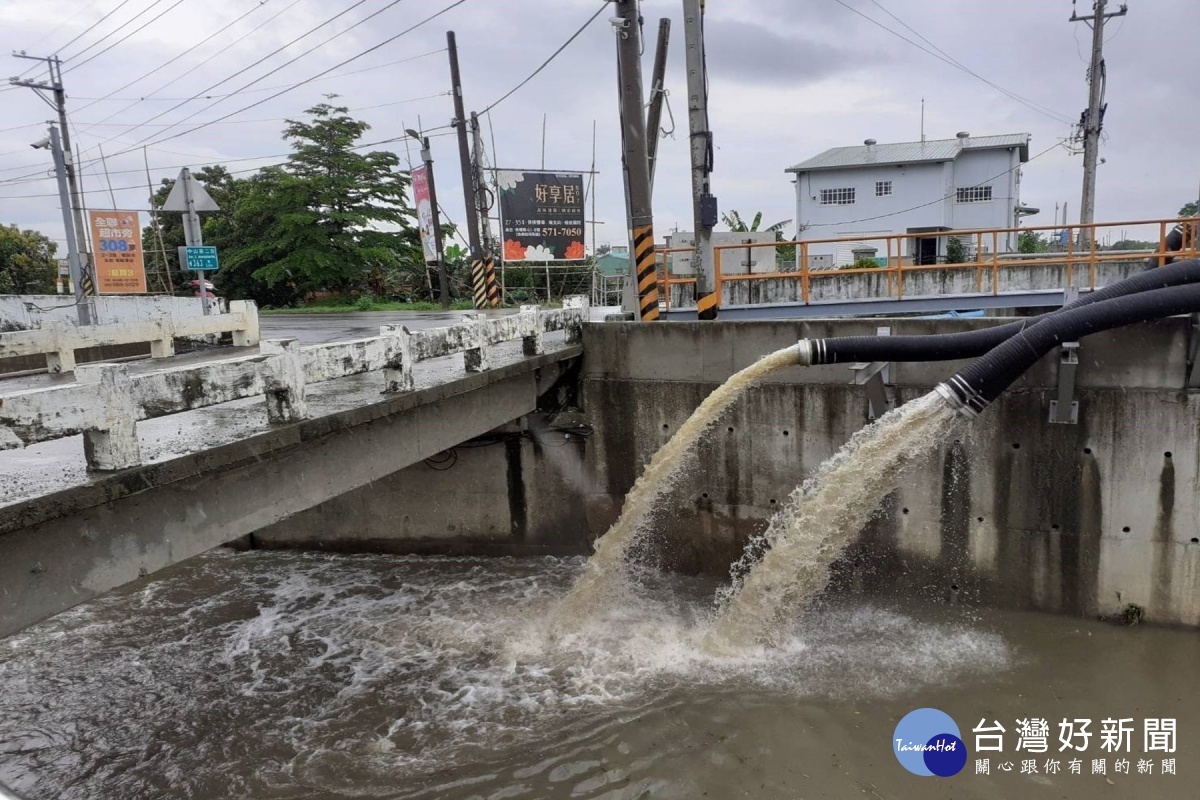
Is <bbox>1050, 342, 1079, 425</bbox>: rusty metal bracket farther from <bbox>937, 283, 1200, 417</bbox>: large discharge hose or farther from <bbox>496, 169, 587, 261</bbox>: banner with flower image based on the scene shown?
<bbox>496, 169, 587, 261</bbox>: banner with flower image

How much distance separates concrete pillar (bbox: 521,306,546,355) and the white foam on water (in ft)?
9.08

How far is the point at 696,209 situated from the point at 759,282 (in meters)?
4.08

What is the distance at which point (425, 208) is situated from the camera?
25.9 m

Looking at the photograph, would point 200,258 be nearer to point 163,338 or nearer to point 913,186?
point 163,338

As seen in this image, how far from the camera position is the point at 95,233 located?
21.5 meters

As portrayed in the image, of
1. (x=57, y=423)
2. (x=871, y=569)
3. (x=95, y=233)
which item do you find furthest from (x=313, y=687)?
(x=95, y=233)

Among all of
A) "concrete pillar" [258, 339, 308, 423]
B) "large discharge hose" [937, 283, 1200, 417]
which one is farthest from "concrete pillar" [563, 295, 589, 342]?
"large discharge hose" [937, 283, 1200, 417]

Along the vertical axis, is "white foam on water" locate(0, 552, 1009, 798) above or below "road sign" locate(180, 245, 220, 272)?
below

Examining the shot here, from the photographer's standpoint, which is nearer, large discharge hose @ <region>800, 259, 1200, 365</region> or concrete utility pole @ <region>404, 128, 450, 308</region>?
large discharge hose @ <region>800, 259, 1200, 365</region>

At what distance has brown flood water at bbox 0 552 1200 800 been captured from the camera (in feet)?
18.2

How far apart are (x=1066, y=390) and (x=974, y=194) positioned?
35.8m

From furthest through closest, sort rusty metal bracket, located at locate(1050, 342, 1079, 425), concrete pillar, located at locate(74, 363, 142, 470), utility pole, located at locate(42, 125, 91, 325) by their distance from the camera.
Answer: utility pole, located at locate(42, 125, 91, 325) < rusty metal bracket, located at locate(1050, 342, 1079, 425) < concrete pillar, located at locate(74, 363, 142, 470)

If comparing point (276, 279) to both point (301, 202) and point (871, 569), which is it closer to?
point (301, 202)

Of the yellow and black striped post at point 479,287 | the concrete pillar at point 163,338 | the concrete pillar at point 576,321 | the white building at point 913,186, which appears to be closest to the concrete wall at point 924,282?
the concrete pillar at point 576,321
